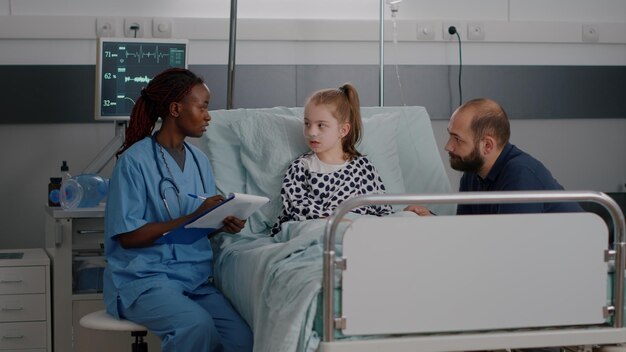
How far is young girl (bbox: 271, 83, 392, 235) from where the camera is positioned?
3293mm

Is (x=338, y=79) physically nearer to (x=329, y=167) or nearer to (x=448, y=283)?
(x=329, y=167)

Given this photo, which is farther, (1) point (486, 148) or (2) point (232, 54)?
(2) point (232, 54)

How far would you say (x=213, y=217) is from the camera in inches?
115

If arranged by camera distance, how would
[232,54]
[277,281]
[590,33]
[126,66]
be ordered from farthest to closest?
[590,33] < [232,54] < [126,66] < [277,281]

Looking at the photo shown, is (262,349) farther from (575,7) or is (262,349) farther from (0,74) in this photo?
(575,7)

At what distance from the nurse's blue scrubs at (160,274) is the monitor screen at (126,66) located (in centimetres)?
106

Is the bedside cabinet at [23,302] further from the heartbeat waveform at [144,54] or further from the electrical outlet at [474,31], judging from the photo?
the electrical outlet at [474,31]

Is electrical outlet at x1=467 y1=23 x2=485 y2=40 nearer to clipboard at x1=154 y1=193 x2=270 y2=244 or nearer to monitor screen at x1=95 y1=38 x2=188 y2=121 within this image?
monitor screen at x1=95 y1=38 x2=188 y2=121

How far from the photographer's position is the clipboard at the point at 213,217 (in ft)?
9.27

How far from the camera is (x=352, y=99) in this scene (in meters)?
3.43

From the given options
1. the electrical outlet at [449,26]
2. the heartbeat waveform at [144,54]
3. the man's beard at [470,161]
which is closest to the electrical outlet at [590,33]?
the electrical outlet at [449,26]

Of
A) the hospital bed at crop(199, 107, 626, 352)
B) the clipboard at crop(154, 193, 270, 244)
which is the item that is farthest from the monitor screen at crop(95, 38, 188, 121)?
the hospital bed at crop(199, 107, 626, 352)

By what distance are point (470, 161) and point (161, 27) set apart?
7.14 feet

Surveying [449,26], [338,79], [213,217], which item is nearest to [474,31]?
[449,26]
